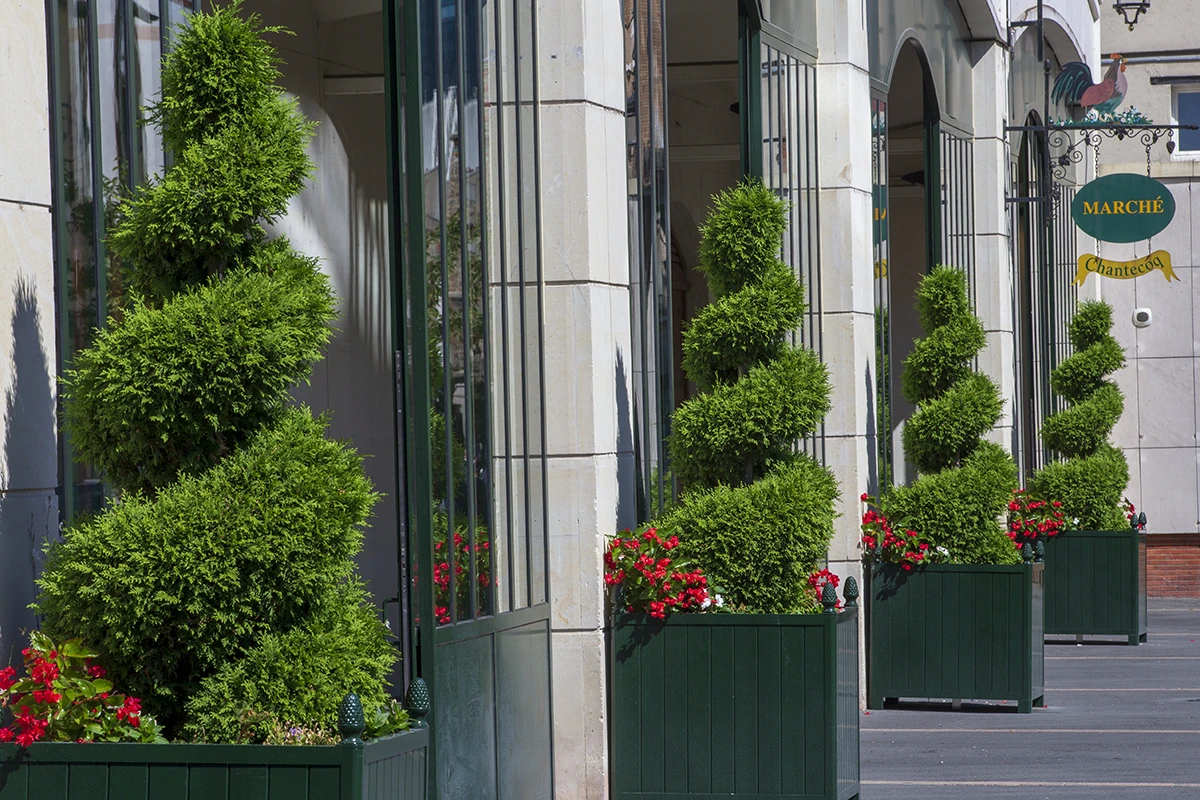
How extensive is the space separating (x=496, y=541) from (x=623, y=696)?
1.20 metres

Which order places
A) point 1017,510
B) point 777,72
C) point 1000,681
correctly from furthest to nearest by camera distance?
point 1017,510 < point 1000,681 < point 777,72

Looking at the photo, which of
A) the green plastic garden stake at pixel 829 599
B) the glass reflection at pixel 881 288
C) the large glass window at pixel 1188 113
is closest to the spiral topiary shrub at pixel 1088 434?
the glass reflection at pixel 881 288

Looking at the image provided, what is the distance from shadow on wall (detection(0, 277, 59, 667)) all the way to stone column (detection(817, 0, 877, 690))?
696cm

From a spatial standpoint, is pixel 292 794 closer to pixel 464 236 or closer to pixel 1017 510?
pixel 464 236

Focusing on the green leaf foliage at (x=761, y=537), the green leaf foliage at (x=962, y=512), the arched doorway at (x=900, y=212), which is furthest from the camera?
the arched doorway at (x=900, y=212)

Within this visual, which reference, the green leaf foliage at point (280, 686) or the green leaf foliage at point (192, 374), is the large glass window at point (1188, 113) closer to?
the green leaf foliage at point (192, 374)

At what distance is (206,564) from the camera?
15.0ft

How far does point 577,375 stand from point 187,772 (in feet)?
11.8

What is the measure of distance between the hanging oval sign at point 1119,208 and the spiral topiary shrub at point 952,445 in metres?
6.21

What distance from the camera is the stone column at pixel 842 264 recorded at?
11203mm

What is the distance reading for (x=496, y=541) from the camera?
24.1 feet

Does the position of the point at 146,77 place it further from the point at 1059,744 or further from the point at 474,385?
the point at 1059,744

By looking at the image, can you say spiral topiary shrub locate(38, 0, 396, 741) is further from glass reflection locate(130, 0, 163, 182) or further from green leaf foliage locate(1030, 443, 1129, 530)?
green leaf foliage locate(1030, 443, 1129, 530)

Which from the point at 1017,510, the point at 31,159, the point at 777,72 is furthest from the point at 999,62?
the point at 31,159
